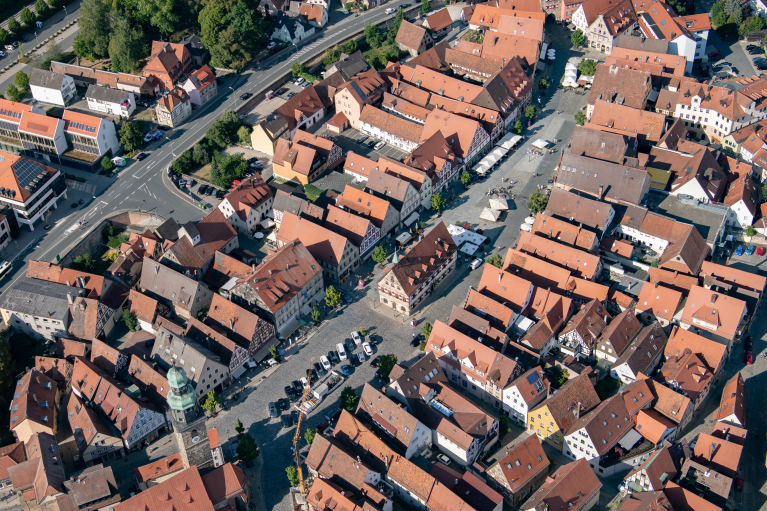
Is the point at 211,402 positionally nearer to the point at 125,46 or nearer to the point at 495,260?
the point at 495,260

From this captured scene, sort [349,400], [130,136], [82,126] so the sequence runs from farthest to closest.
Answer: [130,136] < [82,126] < [349,400]

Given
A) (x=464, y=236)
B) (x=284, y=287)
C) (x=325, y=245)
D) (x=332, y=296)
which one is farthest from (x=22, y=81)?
(x=464, y=236)

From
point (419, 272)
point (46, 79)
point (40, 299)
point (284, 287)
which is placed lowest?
point (419, 272)

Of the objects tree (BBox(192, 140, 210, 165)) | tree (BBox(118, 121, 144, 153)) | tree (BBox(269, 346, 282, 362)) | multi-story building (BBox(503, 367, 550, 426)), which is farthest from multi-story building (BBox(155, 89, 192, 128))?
multi-story building (BBox(503, 367, 550, 426))

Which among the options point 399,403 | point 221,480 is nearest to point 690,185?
point 399,403

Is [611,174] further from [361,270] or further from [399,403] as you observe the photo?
[399,403]

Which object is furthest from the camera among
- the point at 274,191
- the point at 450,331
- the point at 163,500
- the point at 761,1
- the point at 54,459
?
the point at 761,1

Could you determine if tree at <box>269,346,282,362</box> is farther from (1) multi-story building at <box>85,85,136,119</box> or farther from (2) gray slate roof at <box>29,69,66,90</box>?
(2) gray slate roof at <box>29,69,66,90</box>
